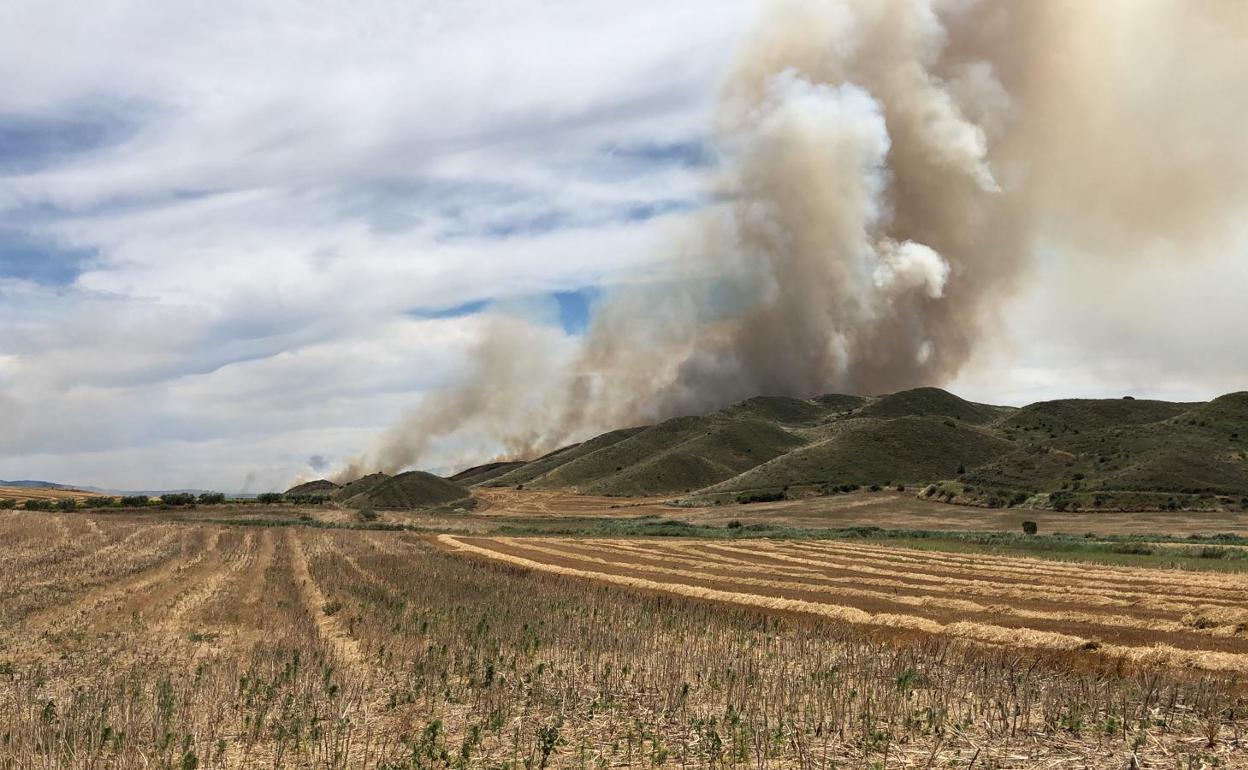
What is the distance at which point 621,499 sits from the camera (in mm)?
171875

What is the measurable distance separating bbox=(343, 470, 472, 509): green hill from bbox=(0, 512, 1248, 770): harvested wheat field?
4460 inches

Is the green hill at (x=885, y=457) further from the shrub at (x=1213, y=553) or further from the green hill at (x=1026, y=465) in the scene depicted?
the shrub at (x=1213, y=553)

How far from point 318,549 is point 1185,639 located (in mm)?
46165

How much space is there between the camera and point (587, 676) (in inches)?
693

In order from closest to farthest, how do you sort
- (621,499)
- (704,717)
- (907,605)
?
(704,717) → (907,605) → (621,499)

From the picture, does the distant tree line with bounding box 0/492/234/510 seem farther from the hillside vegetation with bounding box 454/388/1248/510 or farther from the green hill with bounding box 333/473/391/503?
the hillside vegetation with bounding box 454/388/1248/510

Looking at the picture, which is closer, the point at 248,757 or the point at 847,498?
the point at 248,757

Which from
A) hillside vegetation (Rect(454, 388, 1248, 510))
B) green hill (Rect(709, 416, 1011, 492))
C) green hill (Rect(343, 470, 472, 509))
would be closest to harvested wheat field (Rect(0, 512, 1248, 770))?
hillside vegetation (Rect(454, 388, 1248, 510))

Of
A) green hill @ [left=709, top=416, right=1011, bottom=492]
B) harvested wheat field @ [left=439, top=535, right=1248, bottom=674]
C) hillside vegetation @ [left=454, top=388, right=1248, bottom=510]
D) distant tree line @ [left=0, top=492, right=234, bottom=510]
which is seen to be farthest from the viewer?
green hill @ [left=709, top=416, right=1011, bottom=492]

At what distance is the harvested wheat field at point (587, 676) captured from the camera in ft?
41.3

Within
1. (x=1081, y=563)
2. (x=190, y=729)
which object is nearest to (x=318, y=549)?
(x=190, y=729)

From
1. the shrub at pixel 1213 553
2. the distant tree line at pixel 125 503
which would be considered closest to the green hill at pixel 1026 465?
the distant tree line at pixel 125 503

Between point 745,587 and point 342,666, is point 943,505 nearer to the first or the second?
point 745,587

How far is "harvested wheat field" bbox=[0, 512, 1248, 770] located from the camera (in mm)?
12578
